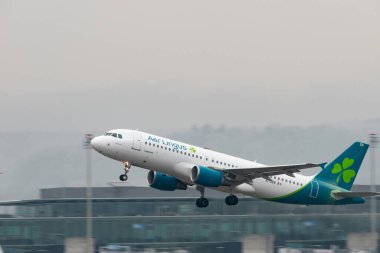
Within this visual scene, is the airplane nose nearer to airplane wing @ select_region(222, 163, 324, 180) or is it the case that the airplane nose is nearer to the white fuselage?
the white fuselage

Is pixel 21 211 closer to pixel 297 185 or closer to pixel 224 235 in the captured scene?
pixel 224 235

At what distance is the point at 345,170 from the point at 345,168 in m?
0.18

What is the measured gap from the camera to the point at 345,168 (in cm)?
7756

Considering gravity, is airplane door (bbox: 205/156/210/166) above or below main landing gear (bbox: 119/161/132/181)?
above

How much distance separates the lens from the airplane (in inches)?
2608

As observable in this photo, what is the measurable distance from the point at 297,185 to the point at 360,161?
7936 millimetres

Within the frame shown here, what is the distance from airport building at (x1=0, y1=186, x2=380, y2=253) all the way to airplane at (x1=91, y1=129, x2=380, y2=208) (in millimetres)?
19691

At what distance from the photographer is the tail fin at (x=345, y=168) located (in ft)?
251

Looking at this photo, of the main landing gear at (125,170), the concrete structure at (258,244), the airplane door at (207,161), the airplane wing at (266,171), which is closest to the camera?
the main landing gear at (125,170)

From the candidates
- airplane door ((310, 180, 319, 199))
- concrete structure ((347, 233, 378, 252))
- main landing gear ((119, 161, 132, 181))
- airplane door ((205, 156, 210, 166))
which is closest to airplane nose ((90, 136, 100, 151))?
main landing gear ((119, 161, 132, 181))

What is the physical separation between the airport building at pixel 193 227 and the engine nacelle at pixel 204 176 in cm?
2686

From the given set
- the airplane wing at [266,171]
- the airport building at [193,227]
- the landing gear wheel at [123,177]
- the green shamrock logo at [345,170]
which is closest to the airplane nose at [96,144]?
the landing gear wheel at [123,177]

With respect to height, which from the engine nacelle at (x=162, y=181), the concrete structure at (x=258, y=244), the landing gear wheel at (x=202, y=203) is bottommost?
the concrete structure at (x=258, y=244)

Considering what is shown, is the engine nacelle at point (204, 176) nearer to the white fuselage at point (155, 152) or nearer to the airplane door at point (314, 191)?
the white fuselage at point (155, 152)
